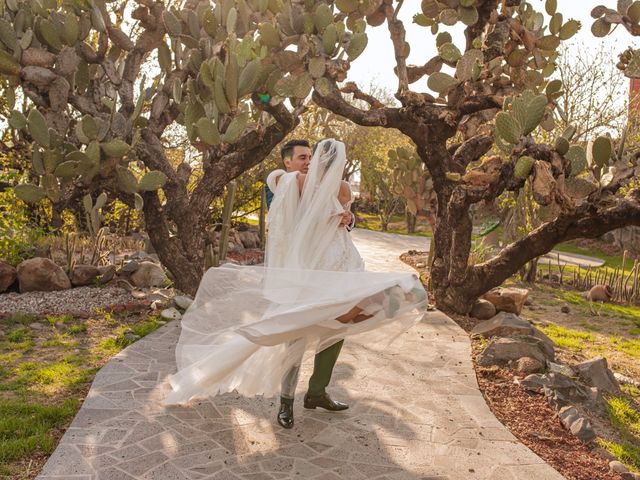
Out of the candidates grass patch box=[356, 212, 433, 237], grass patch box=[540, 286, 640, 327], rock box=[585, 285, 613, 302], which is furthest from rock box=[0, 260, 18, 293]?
grass patch box=[356, 212, 433, 237]

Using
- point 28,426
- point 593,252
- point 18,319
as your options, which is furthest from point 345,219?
point 593,252

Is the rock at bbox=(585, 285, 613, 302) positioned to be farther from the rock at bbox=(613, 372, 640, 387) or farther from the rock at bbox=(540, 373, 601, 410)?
the rock at bbox=(540, 373, 601, 410)

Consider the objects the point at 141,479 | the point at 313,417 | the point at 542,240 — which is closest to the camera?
the point at 141,479

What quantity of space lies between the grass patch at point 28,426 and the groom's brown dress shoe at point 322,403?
178 centimetres

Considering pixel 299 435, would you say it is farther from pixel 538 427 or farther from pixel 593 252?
pixel 593 252

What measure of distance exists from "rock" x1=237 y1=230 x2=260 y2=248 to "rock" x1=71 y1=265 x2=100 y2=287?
6950 millimetres

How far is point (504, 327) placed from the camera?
736cm

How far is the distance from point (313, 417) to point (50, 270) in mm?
5937

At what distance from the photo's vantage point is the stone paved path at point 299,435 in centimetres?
367

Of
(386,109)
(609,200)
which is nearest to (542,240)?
(609,200)

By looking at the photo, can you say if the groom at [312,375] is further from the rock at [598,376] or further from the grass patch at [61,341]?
the grass patch at [61,341]

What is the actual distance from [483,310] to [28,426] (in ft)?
21.0

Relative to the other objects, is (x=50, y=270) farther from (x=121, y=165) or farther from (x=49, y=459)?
(x=49, y=459)

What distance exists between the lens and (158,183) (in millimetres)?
8289
